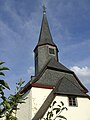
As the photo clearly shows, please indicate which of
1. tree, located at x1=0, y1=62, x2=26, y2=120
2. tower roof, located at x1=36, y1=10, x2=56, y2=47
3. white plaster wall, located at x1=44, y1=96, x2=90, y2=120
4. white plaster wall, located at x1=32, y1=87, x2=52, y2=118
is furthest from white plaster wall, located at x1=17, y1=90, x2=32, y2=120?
tree, located at x1=0, y1=62, x2=26, y2=120

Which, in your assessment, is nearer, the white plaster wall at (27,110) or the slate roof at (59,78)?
the white plaster wall at (27,110)

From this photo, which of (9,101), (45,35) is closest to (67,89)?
(45,35)

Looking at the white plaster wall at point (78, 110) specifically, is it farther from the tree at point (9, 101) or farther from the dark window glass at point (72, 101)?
the tree at point (9, 101)

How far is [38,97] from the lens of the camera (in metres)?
17.9

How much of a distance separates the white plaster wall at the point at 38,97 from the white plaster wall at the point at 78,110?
1.83 metres

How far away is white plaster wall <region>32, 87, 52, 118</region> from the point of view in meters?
17.3

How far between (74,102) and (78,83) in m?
4.75

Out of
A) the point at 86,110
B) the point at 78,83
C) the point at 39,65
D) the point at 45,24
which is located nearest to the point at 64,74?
the point at 78,83

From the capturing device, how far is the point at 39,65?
22891mm

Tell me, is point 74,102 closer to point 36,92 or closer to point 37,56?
point 36,92

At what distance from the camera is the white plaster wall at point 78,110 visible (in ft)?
53.1

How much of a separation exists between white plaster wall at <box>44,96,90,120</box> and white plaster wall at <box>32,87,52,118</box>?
6.01 ft

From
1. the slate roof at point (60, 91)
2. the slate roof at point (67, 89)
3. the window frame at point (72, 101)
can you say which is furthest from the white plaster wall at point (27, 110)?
the window frame at point (72, 101)

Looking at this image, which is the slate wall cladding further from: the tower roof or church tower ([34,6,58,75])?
the tower roof
